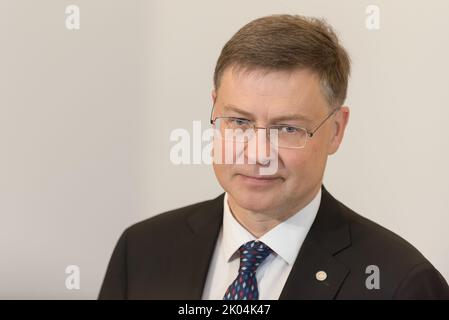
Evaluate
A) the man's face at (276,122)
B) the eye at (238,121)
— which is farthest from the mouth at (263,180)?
the eye at (238,121)

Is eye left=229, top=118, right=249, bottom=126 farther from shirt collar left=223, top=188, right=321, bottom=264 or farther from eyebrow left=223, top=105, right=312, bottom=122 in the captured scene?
shirt collar left=223, top=188, right=321, bottom=264

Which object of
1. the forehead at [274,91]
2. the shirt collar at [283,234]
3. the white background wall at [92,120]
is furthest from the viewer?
the white background wall at [92,120]

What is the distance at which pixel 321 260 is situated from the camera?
141 centimetres

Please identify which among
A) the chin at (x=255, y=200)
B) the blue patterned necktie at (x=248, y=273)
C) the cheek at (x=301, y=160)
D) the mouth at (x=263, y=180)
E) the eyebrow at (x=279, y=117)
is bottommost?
the blue patterned necktie at (x=248, y=273)

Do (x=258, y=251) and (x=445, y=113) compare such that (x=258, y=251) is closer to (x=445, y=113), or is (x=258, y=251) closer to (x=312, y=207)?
(x=312, y=207)

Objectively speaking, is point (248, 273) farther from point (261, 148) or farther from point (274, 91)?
point (274, 91)

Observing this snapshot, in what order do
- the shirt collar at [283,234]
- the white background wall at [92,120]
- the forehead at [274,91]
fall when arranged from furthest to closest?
1. the white background wall at [92,120]
2. the shirt collar at [283,234]
3. the forehead at [274,91]

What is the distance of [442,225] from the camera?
1.72 metres

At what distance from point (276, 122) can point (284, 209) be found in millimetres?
205

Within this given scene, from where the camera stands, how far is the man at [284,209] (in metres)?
1.34

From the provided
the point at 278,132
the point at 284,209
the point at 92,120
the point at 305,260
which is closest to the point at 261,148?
the point at 278,132

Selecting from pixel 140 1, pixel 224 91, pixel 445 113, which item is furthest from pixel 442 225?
pixel 140 1

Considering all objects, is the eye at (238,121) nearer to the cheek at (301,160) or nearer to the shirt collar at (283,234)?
the cheek at (301,160)
